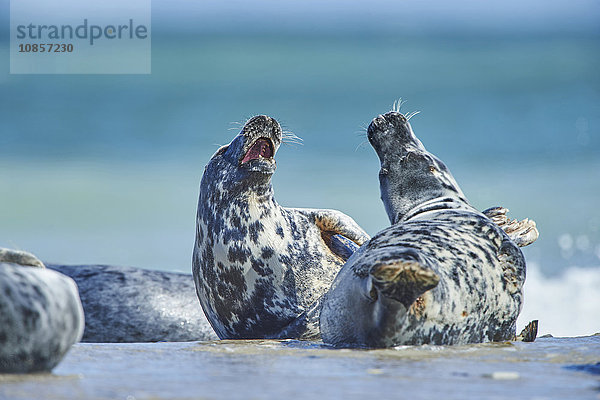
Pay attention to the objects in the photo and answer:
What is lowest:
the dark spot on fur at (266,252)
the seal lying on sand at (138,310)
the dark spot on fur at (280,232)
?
the seal lying on sand at (138,310)

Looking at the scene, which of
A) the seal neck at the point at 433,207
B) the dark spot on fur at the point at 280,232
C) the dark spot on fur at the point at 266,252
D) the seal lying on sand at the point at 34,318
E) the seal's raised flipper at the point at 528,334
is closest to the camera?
the seal lying on sand at the point at 34,318

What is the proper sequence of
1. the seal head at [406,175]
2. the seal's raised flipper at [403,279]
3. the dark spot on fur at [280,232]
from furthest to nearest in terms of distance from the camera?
the dark spot on fur at [280,232], the seal head at [406,175], the seal's raised flipper at [403,279]

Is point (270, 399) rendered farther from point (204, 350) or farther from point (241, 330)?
point (241, 330)

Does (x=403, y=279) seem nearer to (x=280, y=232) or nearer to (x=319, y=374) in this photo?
(x=319, y=374)

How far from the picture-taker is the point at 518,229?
5535 millimetres

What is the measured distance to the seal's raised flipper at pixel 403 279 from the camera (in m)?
3.48

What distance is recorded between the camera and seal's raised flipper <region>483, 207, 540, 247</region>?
214 inches

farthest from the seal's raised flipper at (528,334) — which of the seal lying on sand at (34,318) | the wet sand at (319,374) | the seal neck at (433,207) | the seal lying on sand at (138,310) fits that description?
the seal lying on sand at (138,310)

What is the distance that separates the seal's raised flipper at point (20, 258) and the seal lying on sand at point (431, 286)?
1.36 meters

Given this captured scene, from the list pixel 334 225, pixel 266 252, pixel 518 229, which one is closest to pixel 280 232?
pixel 266 252

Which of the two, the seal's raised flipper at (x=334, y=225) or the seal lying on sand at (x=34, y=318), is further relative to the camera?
the seal's raised flipper at (x=334, y=225)

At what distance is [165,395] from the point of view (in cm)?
247

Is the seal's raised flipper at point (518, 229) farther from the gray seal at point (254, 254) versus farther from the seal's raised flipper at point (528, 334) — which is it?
the gray seal at point (254, 254)

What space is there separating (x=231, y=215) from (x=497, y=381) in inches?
115
